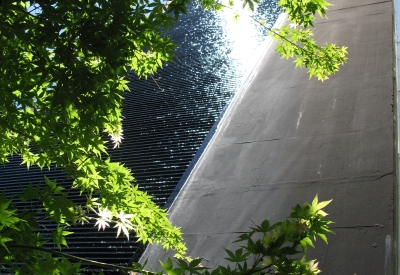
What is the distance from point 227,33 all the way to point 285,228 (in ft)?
20.7

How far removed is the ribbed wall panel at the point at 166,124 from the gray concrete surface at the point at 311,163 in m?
0.19

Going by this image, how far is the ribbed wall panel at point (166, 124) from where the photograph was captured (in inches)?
130

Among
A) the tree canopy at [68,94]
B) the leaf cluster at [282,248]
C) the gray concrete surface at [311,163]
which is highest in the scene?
the gray concrete surface at [311,163]

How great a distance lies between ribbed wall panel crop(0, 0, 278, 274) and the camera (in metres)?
3.31

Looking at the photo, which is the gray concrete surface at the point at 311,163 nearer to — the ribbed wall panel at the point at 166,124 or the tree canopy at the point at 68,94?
the ribbed wall panel at the point at 166,124

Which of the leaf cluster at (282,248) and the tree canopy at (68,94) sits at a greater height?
the tree canopy at (68,94)

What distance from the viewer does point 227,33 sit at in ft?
23.5

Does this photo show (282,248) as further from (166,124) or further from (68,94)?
(166,124)

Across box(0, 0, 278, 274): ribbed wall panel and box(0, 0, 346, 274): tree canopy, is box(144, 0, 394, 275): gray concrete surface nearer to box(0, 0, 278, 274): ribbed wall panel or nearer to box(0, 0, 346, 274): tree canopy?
box(0, 0, 278, 274): ribbed wall panel

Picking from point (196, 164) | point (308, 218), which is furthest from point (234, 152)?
point (308, 218)

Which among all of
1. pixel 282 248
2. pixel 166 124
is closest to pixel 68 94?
pixel 282 248

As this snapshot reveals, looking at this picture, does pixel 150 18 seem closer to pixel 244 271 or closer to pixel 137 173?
pixel 244 271

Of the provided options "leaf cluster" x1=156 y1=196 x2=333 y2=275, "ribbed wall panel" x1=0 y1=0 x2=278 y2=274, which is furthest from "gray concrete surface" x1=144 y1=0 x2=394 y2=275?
"leaf cluster" x1=156 y1=196 x2=333 y2=275

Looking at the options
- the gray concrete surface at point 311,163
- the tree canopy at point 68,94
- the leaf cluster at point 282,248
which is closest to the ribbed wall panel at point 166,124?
the gray concrete surface at point 311,163
